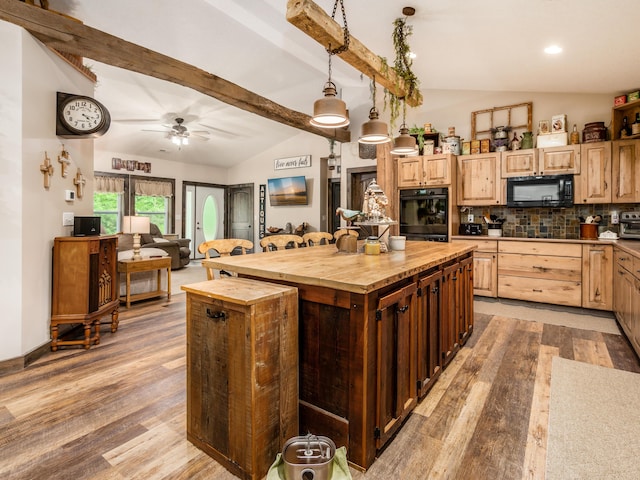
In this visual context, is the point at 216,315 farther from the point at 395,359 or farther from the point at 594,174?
the point at 594,174

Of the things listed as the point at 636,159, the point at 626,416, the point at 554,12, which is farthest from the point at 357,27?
the point at 626,416

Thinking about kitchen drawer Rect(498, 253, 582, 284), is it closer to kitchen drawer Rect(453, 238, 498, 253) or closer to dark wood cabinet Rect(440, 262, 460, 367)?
kitchen drawer Rect(453, 238, 498, 253)

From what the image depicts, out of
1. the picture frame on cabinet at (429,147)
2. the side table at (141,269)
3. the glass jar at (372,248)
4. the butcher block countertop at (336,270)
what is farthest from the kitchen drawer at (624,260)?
the side table at (141,269)

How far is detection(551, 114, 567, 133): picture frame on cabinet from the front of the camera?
14.8ft

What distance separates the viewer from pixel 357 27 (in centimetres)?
360

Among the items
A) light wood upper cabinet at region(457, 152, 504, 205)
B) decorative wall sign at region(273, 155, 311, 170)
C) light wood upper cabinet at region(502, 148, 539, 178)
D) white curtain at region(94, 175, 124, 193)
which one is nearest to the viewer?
light wood upper cabinet at region(502, 148, 539, 178)

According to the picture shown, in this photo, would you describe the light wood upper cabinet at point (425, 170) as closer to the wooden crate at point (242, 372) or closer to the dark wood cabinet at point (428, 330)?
the dark wood cabinet at point (428, 330)

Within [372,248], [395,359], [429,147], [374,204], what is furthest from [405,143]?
[429,147]

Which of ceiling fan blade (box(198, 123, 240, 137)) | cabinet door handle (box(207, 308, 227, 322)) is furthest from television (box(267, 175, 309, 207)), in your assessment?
cabinet door handle (box(207, 308, 227, 322))

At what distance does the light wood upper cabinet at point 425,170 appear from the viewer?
5059 mm

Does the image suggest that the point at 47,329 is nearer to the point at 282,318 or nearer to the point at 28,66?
the point at 28,66

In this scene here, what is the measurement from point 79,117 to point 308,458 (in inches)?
133

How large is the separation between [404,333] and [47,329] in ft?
9.98

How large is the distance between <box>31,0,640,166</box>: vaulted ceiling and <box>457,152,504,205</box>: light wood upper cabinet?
3.29ft
